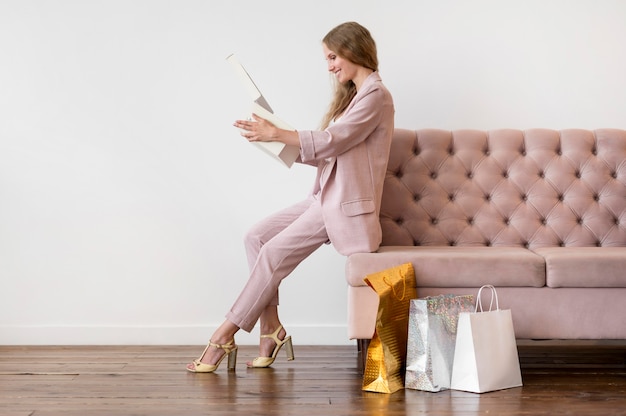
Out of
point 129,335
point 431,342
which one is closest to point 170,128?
point 129,335

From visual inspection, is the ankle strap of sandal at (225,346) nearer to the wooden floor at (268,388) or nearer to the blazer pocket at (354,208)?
the wooden floor at (268,388)

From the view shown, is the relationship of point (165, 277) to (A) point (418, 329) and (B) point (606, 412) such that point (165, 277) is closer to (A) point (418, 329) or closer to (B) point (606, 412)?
(A) point (418, 329)

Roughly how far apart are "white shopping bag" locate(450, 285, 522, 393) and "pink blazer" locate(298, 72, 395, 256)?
1.59ft

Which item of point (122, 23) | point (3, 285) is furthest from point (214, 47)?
point (3, 285)

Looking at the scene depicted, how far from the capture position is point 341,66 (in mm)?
2852

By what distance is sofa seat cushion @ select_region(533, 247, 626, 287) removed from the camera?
2.55m

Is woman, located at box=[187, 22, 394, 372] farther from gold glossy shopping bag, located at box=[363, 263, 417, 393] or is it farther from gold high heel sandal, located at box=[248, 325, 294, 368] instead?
gold glossy shopping bag, located at box=[363, 263, 417, 393]

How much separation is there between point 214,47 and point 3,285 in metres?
1.36

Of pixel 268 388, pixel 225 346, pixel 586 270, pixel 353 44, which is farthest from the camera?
pixel 353 44

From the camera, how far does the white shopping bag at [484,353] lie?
7.62 feet

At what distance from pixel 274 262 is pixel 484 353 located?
773 mm

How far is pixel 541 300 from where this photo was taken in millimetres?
2570

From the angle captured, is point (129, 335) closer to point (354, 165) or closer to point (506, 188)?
point (354, 165)

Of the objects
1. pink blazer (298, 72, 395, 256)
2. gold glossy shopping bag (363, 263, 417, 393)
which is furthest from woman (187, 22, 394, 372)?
gold glossy shopping bag (363, 263, 417, 393)
